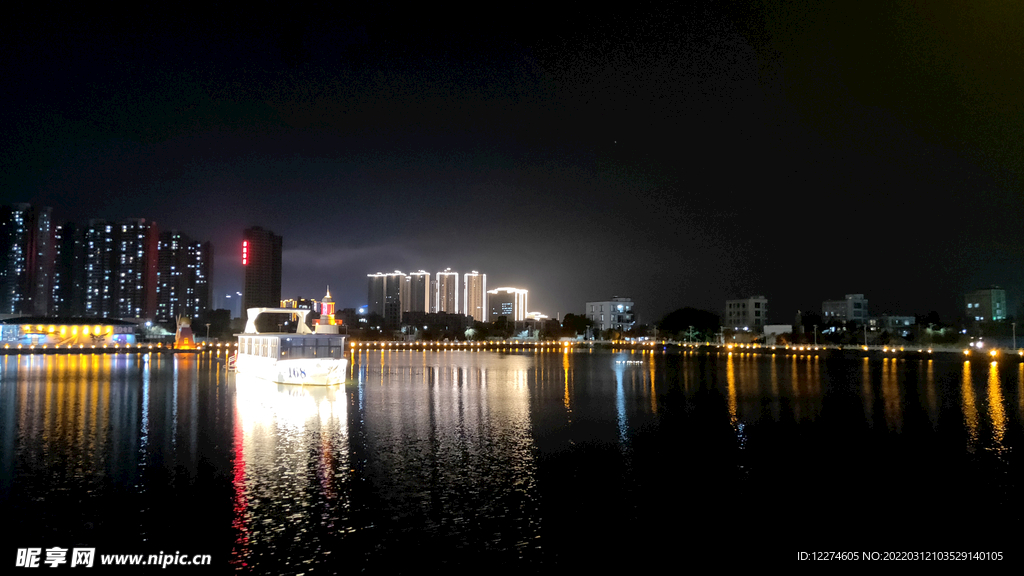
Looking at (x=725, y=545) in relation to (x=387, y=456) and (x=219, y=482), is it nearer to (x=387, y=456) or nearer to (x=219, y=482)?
(x=387, y=456)

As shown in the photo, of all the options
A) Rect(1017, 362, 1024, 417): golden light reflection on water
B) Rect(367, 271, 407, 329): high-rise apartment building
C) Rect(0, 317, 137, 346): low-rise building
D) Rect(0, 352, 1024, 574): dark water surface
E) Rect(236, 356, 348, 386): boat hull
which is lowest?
Rect(1017, 362, 1024, 417): golden light reflection on water

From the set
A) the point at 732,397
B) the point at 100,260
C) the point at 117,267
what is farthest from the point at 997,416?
the point at 100,260

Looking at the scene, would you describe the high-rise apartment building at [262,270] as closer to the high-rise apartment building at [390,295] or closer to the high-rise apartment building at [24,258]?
the high-rise apartment building at [24,258]

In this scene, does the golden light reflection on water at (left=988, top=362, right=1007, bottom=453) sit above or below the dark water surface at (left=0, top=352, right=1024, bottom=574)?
below

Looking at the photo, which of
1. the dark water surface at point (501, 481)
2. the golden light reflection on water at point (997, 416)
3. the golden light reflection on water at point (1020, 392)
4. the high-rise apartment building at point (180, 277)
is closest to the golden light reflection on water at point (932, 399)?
the dark water surface at point (501, 481)

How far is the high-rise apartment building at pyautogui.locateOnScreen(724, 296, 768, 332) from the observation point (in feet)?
494

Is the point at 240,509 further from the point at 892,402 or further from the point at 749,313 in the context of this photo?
the point at 749,313

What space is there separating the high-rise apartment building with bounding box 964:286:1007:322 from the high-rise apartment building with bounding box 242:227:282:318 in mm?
151085

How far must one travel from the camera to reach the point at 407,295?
198m

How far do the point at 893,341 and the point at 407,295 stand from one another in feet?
455

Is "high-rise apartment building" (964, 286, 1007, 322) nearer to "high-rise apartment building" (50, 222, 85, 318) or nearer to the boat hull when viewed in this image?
the boat hull

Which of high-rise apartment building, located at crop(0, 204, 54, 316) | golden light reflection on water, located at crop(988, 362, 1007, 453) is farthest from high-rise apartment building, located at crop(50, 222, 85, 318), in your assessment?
golden light reflection on water, located at crop(988, 362, 1007, 453)

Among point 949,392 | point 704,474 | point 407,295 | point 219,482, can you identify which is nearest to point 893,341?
point 949,392

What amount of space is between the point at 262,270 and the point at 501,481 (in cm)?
13958
